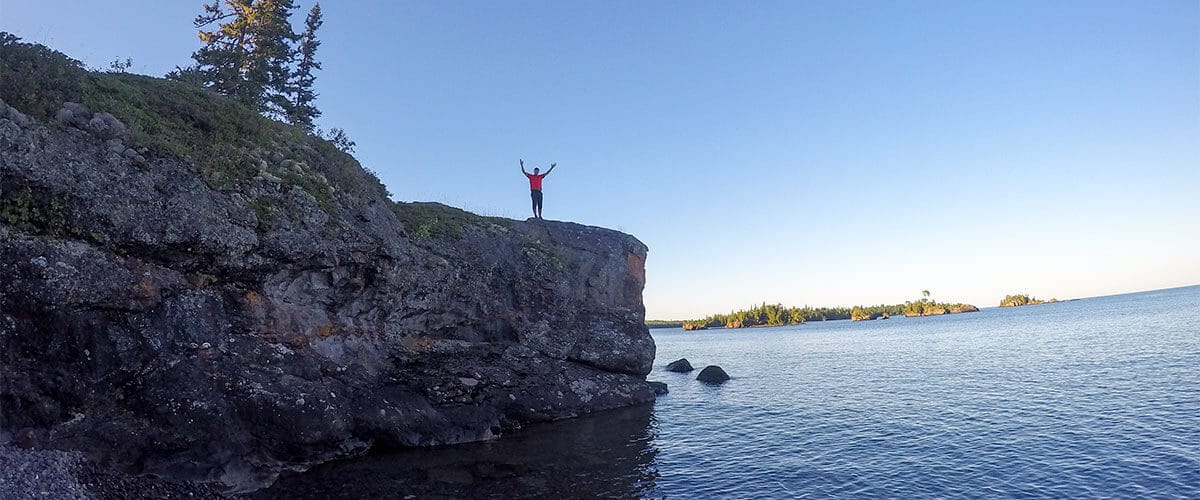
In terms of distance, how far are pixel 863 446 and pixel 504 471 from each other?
1381 cm

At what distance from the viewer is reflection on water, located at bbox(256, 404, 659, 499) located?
16.5 metres

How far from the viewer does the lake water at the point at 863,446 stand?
53.8 feet

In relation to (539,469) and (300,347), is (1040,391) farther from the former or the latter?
(300,347)

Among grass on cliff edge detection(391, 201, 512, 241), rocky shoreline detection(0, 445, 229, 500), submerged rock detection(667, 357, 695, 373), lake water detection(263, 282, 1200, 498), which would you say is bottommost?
submerged rock detection(667, 357, 695, 373)

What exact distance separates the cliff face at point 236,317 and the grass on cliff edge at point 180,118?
0.60 feet

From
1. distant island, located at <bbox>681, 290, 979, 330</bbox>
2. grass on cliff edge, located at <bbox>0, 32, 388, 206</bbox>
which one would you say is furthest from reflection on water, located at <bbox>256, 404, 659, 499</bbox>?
distant island, located at <bbox>681, 290, 979, 330</bbox>

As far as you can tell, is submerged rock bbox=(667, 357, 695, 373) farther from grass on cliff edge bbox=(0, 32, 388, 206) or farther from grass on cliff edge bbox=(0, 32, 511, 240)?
grass on cliff edge bbox=(0, 32, 388, 206)

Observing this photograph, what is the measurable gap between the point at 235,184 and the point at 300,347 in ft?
21.1

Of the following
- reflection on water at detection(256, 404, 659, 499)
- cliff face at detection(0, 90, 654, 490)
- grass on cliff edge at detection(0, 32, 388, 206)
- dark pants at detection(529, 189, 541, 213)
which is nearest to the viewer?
cliff face at detection(0, 90, 654, 490)

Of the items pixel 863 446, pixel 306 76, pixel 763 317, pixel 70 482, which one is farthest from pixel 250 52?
pixel 763 317

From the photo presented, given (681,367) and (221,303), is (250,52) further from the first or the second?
(681,367)

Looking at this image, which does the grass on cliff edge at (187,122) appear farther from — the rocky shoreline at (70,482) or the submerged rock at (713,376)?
the submerged rock at (713,376)

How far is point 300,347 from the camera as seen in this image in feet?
66.1

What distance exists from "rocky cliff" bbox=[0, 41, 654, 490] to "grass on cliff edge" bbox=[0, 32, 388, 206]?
9 cm
